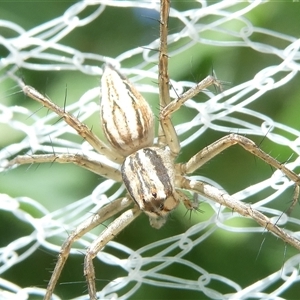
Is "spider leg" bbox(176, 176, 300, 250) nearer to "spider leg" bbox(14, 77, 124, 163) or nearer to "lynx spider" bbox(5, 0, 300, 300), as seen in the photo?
"lynx spider" bbox(5, 0, 300, 300)

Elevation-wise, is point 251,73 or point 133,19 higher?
point 133,19

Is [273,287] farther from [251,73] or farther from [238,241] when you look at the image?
[251,73]

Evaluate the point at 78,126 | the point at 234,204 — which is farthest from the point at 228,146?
the point at 78,126

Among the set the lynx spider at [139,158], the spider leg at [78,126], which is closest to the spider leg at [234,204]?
the lynx spider at [139,158]

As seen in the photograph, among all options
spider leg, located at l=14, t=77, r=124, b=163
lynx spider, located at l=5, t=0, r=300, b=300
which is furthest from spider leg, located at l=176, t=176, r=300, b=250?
spider leg, located at l=14, t=77, r=124, b=163

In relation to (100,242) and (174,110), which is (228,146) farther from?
(100,242)

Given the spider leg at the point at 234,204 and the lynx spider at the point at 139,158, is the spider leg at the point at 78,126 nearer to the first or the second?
the lynx spider at the point at 139,158

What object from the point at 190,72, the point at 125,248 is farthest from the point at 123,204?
the point at 190,72
